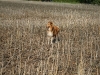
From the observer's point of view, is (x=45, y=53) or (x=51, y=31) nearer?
(x=45, y=53)

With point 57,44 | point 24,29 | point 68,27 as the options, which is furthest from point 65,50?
point 68,27

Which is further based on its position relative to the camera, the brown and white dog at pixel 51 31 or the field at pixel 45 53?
the brown and white dog at pixel 51 31

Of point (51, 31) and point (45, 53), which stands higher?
point (51, 31)

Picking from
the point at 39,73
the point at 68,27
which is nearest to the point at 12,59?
the point at 39,73

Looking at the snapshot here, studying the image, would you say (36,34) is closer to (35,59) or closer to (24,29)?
(24,29)

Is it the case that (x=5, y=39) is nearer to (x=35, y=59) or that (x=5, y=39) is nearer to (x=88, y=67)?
(x=35, y=59)

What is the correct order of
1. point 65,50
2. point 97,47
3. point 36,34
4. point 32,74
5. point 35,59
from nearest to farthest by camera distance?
point 32,74
point 35,59
point 65,50
point 97,47
point 36,34

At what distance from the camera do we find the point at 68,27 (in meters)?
14.9

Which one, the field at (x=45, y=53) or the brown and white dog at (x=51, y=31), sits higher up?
the brown and white dog at (x=51, y=31)

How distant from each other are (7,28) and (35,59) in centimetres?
540

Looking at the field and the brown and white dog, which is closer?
the field

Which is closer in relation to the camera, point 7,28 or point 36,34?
point 36,34

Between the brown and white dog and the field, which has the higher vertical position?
the brown and white dog

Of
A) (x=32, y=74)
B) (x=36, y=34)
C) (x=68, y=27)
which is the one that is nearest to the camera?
(x=32, y=74)
